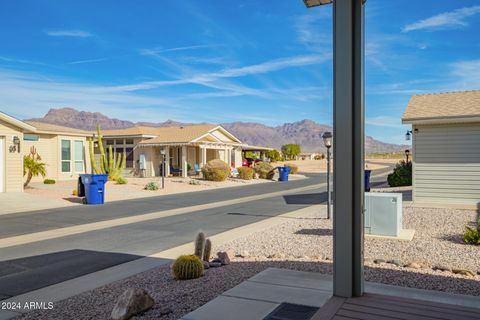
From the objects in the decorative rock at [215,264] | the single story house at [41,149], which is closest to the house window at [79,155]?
the single story house at [41,149]

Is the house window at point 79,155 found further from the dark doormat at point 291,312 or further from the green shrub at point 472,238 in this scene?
the dark doormat at point 291,312

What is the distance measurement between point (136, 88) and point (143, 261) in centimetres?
10769

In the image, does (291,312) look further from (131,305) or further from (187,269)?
(187,269)

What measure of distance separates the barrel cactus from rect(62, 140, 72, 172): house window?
22.3m

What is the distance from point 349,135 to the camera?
11.6ft

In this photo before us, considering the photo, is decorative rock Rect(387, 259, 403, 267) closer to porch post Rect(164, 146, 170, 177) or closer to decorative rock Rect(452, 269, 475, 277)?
decorative rock Rect(452, 269, 475, 277)

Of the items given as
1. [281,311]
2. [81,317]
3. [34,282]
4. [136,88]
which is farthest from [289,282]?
[136,88]

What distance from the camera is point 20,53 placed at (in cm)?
5981

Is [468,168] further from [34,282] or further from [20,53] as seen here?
[20,53]

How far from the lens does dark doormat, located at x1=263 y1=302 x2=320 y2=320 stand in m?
3.43

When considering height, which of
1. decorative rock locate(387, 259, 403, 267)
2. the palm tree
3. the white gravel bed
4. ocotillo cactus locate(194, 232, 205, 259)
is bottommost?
the white gravel bed

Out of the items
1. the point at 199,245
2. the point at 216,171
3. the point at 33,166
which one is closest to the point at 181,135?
the point at 216,171

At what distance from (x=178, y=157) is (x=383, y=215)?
26.6 metres

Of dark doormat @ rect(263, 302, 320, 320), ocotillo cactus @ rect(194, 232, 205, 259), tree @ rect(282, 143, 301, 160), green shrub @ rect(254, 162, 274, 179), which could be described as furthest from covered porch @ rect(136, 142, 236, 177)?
tree @ rect(282, 143, 301, 160)
